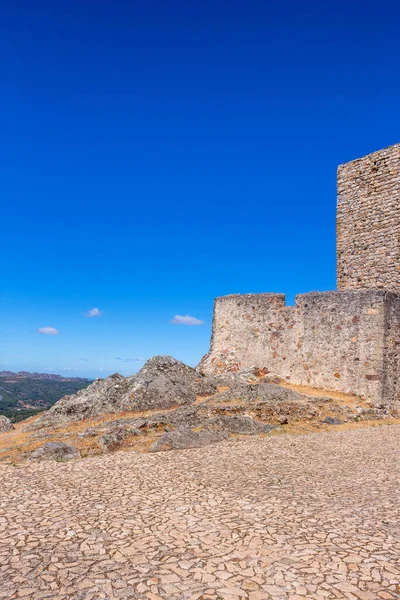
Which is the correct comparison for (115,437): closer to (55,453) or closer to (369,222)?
(55,453)

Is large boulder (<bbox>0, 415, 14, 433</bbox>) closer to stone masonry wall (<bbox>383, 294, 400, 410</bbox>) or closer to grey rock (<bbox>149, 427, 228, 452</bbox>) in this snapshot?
grey rock (<bbox>149, 427, 228, 452</bbox>)

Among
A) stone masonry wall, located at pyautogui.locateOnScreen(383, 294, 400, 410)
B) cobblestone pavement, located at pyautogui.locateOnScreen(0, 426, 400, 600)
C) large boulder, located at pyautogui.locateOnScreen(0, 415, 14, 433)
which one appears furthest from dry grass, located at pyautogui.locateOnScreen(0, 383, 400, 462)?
large boulder, located at pyautogui.locateOnScreen(0, 415, 14, 433)

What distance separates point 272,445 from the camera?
13.5m

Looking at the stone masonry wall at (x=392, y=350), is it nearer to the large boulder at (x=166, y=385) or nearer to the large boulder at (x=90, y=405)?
the large boulder at (x=166, y=385)

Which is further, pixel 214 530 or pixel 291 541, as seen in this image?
pixel 214 530

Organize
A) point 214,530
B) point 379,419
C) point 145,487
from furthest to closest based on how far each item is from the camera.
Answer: point 379,419 → point 145,487 → point 214,530

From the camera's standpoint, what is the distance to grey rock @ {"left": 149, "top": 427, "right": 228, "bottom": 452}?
12914 mm

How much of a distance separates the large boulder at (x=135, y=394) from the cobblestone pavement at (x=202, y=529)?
654cm

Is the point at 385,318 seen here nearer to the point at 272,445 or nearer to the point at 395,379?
the point at 395,379

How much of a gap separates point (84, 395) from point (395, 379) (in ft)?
44.6

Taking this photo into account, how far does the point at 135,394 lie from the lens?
18469 millimetres

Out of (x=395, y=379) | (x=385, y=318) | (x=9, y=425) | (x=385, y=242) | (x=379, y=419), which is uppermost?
(x=385, y=242)

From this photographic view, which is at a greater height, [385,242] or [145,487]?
[385,242]

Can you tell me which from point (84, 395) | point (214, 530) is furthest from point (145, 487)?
point (84, 395)
